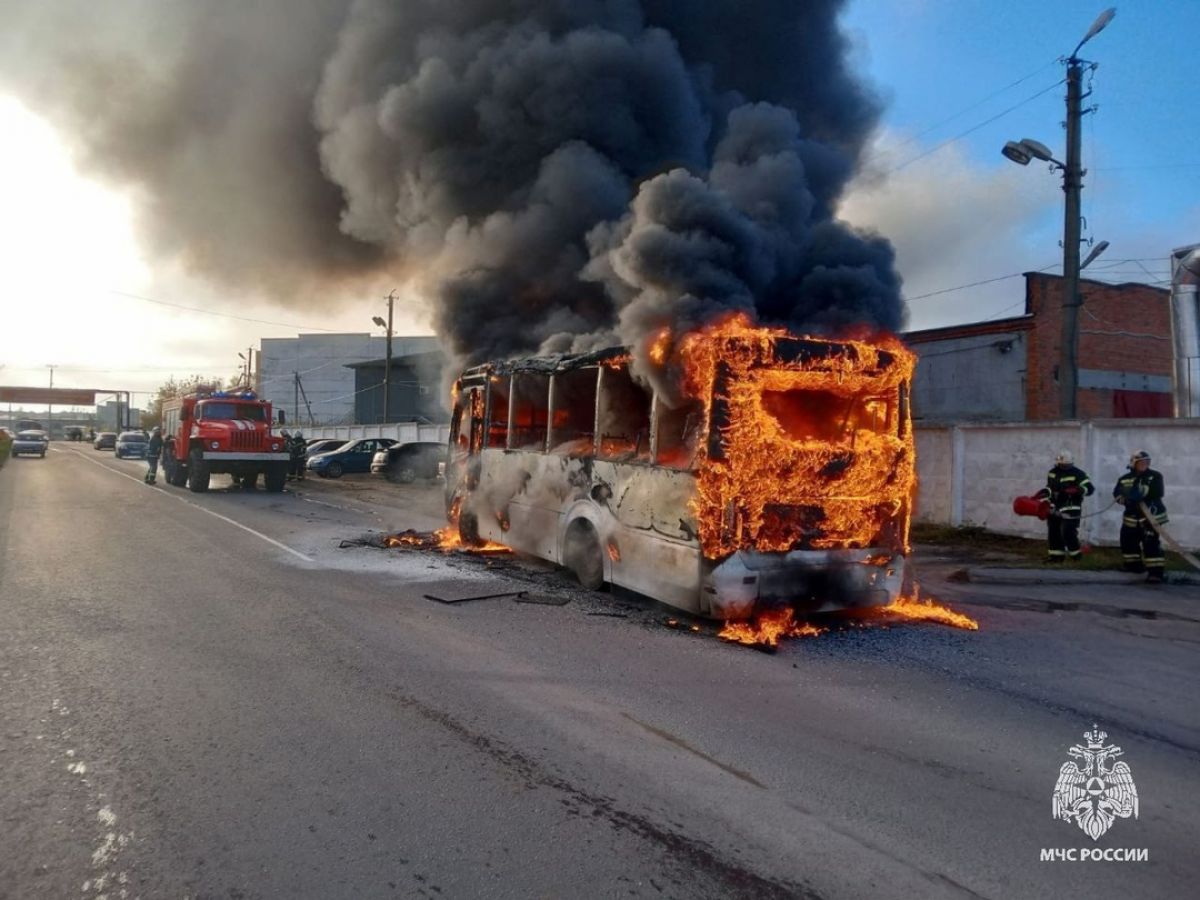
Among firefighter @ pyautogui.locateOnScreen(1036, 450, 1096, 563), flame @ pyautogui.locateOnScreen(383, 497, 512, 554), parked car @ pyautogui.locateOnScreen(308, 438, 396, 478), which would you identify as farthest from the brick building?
parked car @ pyautogui.locateOnScreen(308, 438, 396, 478)

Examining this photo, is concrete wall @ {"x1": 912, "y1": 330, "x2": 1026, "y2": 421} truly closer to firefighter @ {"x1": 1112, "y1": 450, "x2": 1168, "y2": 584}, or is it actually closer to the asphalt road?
firefighter @ {"x1": 1112, "y1": 450, "x2": 1168, "y2": 584}

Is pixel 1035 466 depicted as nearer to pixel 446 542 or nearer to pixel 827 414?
pixel 827 414

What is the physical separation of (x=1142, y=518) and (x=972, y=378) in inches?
545

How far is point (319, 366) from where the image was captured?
72.0 meters

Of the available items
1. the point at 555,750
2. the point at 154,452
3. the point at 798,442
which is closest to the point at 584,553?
the point at 798,442

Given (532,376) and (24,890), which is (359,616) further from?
(24,890)

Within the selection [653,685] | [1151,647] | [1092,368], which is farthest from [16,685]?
[1092,368]

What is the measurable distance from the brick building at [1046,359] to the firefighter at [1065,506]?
1171 cm

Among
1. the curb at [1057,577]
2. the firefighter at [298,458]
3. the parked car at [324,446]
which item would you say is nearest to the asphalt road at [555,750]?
the curb at [1057,577]

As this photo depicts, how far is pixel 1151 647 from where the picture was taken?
6715mm

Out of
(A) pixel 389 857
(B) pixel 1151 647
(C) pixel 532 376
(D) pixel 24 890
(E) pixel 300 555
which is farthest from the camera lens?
(E) pixel 300 555

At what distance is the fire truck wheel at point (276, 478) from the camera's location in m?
21.3

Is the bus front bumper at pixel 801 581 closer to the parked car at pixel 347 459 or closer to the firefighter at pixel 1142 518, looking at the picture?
the firefighter at pixel 1142 518

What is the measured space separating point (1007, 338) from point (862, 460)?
58.0 ft
